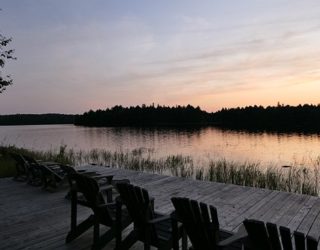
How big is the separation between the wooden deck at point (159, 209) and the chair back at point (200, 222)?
57.0 inches

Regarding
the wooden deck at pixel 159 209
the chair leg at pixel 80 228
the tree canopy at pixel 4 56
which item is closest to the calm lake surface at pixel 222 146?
the tree canopy at pixel 4 56

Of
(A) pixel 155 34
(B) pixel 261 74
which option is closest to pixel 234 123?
(B) pixel 261 74

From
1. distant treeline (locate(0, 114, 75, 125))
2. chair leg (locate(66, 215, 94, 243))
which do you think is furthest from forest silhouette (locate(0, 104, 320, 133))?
chair leg (locate(66, 215, 94, 243))

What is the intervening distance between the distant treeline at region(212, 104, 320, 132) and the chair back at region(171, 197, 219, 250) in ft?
168

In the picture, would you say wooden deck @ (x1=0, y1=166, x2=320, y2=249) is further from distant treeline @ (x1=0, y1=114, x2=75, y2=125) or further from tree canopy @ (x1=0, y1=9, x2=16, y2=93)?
distant treeline @ (x1=0, y1=114, x2=75, y2=125)

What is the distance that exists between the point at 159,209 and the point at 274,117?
61919mm

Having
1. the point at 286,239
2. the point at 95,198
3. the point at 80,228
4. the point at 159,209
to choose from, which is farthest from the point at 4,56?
the point at 286,239

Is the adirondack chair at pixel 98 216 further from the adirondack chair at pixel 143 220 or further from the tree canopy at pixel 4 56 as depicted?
the tree canopy at pixel 4 56

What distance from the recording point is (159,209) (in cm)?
546

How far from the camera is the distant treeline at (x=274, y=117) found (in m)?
56.7

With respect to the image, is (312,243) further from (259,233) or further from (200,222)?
(200,222)

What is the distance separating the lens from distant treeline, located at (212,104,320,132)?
56737mm

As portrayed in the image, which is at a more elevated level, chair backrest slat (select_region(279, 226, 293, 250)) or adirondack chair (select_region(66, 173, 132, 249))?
chair backrest slat (select_region(279, 226, 293, 250))

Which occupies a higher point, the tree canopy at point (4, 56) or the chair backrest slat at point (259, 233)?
the tree canopy at point (4, 56)
